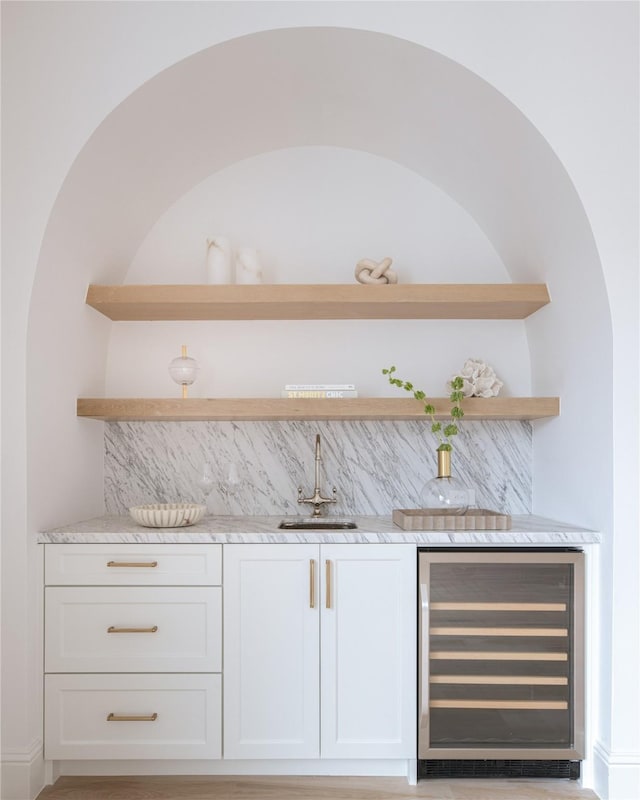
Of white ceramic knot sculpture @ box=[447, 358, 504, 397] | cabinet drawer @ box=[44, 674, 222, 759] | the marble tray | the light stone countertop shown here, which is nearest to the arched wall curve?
the light stone countertop

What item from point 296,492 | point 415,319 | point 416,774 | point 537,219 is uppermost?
point 537,219

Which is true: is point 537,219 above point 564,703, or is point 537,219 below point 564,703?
above

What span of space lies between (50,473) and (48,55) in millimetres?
1508

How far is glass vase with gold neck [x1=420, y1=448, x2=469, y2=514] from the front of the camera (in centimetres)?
269

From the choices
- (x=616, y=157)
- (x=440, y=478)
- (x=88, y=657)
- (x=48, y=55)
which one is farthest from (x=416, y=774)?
(x=48, y=55)

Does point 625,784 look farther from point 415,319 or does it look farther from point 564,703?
point 415,319

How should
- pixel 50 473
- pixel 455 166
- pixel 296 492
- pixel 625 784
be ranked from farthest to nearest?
1. pixel 296 492
2. pixel 455 166
3. pixel 50 473
4. pixel 625 784

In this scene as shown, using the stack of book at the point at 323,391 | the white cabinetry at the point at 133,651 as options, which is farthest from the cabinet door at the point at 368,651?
the stack of book at the point at 323,391

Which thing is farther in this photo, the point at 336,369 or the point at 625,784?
the point at 336,369

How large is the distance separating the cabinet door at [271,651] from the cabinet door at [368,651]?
5 cm

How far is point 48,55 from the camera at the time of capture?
2.41 metres

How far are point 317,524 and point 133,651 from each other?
88 cm

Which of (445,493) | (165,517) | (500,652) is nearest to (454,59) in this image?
(445,493)

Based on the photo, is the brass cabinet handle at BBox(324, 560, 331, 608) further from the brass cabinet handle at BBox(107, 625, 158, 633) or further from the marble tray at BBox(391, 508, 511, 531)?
the brass cabinet handle at BBox(107, 625, 158, 633)
